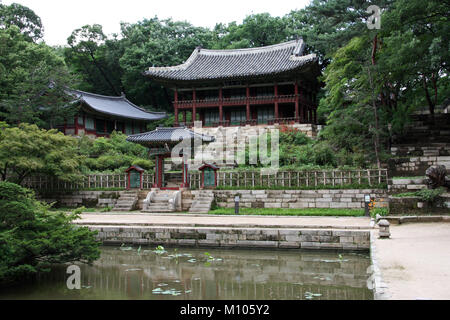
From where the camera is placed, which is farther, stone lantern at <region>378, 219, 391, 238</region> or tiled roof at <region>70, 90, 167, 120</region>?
tiled roof at <region>70, 90, 167, 120</region>

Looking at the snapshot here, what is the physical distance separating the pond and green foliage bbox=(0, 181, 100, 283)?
66 cm

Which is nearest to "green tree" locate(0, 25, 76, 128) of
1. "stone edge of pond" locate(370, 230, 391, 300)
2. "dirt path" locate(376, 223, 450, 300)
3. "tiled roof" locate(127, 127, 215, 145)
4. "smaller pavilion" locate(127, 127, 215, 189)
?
"tiled roof" locate(127, 127, 215, 145)

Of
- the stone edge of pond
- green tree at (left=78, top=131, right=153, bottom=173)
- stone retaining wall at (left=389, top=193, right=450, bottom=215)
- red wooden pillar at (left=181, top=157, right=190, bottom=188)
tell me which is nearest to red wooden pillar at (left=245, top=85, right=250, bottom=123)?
green tree at (left=78, top=131, right=153, bottom=173)

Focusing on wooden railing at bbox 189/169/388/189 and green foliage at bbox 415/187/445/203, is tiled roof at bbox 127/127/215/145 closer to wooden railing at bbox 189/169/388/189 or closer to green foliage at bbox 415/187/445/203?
wooden railing at bbox 189/169/388/189

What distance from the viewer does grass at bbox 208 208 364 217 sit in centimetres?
1947

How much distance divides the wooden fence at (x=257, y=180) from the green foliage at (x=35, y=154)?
115cm

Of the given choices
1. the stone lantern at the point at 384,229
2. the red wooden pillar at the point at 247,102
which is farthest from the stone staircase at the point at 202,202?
the red wooden pillar at the point at 247,102

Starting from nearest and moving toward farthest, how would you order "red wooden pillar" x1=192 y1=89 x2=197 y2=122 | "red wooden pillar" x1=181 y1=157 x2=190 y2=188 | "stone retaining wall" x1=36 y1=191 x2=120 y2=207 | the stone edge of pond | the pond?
1. the stone edge of pond
2. the pond
3. "red wooden pillar" x1=181 y1=157 x2=190 y2=188
4. "stone retaining wall" x1=36 y1=191 x2=120 y2=207
5. "red wooden pillar" x1=192 y1=89 x2=197 y2=122

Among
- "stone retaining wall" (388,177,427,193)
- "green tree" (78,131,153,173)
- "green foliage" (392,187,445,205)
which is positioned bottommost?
"green foliage" (392,187,445,205)

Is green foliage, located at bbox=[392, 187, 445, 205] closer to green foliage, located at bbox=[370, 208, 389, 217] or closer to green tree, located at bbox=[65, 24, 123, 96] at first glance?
green foliage, located at bbox=[370, 208, 389, 217]

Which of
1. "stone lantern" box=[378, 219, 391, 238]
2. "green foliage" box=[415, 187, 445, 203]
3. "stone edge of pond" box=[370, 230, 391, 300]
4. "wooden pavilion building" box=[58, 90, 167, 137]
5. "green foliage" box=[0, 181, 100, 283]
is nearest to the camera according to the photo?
"stone edge of pond" box=[370, 230, 391, 300]

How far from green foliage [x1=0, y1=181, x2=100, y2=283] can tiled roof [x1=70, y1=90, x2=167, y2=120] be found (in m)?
27.3

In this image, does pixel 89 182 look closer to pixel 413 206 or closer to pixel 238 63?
pixel 413 206

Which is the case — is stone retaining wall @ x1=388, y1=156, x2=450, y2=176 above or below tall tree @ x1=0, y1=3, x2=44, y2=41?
below
